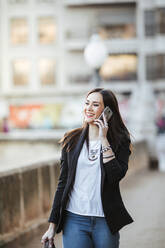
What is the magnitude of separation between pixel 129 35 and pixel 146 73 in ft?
10.6

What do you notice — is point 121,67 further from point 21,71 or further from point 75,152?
point 75,152

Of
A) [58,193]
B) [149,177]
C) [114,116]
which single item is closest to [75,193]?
[58,193]

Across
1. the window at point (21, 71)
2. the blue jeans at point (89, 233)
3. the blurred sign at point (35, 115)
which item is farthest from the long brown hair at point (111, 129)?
the window at point (21, 71)

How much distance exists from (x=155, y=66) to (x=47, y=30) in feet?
28.7

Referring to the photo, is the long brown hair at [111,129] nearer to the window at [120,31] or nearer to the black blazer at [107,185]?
the black blazer at [107,185]

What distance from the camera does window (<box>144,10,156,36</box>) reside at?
125ft

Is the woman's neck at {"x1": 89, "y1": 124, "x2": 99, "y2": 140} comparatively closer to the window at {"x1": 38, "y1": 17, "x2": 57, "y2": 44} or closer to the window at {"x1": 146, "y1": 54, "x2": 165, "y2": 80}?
the window at {"x1": 146, "y1": 54, "x2": 165, "y2": 80}

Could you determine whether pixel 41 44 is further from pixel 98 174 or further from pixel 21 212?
pixel 98 174

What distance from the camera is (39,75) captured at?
39469 millimetres

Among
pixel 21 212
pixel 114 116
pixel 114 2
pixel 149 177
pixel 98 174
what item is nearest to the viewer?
pixel 98 174

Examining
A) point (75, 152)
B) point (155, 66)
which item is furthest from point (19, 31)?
point (75, 152)

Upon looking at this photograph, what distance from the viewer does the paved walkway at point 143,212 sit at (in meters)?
6.32

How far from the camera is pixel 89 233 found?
11.1 ft

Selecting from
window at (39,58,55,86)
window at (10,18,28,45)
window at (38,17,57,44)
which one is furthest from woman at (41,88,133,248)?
window at (10,18,28,45)
